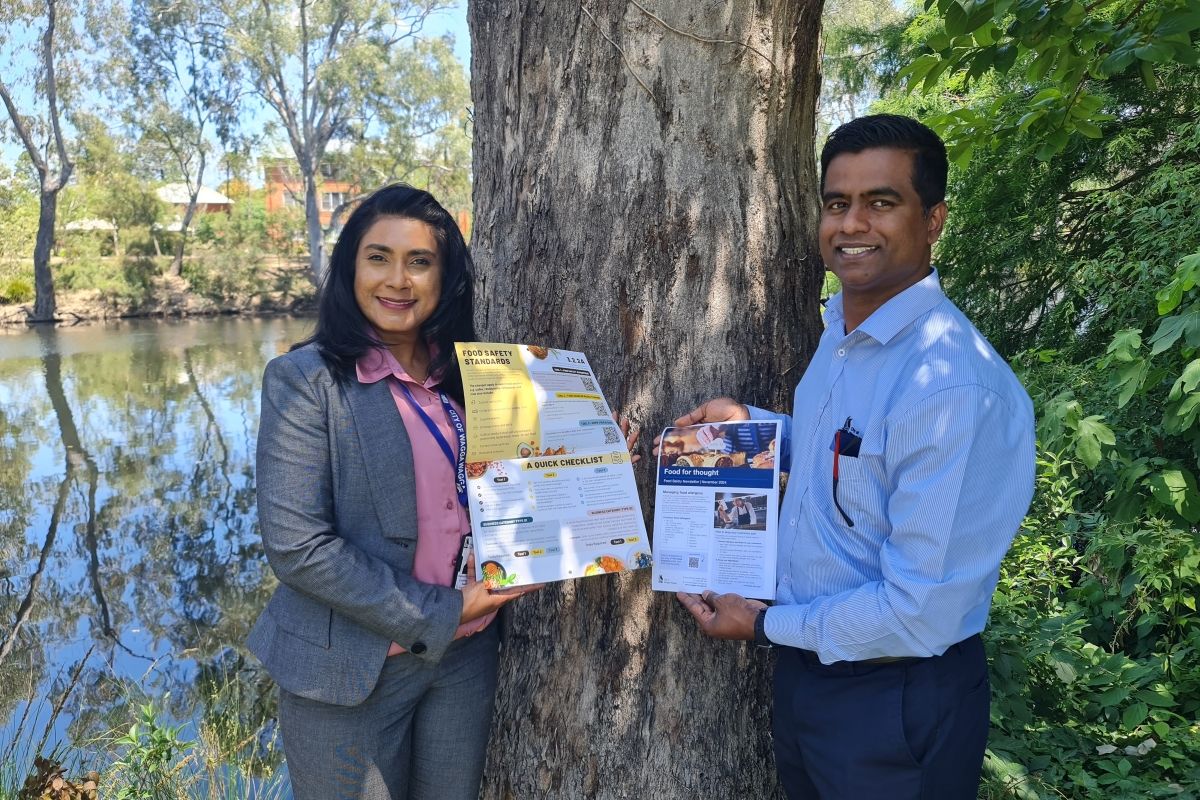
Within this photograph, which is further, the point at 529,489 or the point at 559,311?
the point at 559,311

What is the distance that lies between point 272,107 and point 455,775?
35.3m

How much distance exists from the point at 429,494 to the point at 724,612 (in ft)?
2.00

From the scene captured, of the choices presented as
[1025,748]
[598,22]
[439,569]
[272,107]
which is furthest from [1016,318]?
[272,107]

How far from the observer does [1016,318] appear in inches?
218

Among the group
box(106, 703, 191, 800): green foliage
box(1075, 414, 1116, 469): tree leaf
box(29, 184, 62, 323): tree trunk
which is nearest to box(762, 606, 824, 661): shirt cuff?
box(1075, 414, 1116, 469): tree leaf


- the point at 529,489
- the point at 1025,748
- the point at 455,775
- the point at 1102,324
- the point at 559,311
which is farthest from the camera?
the point at 1102,324

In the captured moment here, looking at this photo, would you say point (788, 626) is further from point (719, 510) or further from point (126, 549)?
point (126, 549)

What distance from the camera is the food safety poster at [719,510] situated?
179 centimetres

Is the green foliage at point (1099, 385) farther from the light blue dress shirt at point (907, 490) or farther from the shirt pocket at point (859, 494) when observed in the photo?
the shirt pocket at point (859, 494)

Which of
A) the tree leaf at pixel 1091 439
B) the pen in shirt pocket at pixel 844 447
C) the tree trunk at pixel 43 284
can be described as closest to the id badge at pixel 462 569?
the pen in shirt pocket at pixel 844 447

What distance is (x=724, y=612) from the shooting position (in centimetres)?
177

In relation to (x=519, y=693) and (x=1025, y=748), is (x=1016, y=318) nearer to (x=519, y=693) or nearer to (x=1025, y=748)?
(x=1025, y=748)

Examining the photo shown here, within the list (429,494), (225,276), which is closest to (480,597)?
(429,494)

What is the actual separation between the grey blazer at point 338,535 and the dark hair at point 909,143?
994 mm
